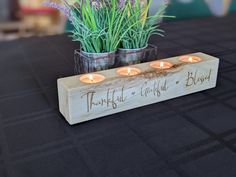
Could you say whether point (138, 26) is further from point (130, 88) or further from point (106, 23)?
point (130, 88)

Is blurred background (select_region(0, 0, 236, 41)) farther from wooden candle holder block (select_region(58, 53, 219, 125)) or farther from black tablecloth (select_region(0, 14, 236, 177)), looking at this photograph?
wooden candle holder block (select_region(58, 53, 219, 125))

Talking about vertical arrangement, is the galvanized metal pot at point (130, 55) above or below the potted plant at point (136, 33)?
below

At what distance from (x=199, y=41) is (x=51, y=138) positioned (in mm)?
1198

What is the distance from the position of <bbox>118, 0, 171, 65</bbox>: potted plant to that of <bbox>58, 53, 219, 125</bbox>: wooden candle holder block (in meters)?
0.07

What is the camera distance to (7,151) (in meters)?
0.71

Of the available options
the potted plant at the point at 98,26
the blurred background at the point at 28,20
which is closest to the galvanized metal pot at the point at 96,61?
the potted plant at the point at 98,26

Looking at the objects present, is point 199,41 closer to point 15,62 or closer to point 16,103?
point 15,62

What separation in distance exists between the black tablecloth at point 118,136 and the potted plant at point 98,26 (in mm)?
193

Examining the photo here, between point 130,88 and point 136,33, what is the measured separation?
0.21 meters

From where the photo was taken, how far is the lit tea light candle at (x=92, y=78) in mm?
842

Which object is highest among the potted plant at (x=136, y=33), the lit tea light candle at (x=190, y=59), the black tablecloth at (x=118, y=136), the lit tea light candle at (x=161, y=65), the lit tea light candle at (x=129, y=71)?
the potted plant at (x=136, y=33)

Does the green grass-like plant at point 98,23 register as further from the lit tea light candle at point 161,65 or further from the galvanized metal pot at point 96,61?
the lit tea light candle at point 161,65

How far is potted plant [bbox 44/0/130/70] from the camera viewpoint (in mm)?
900

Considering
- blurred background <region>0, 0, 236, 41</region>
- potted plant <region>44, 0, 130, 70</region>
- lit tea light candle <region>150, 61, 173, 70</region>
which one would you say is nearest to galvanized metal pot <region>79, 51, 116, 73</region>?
potted plant <region>44, 0, 130, 70</region>
